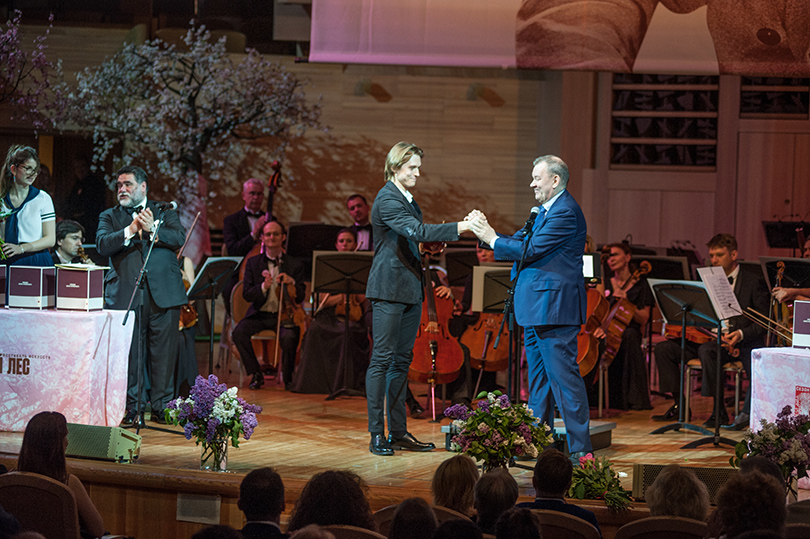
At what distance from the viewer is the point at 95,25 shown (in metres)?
9.20

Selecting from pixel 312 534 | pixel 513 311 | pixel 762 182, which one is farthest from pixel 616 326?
pixel 762 182

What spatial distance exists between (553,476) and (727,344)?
3.09 m

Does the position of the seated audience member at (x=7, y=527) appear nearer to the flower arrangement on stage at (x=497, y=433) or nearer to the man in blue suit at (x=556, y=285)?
the flower arrangement on stage at (x=497, y=433)

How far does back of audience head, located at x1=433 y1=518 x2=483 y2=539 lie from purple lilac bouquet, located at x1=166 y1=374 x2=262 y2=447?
6.85ft

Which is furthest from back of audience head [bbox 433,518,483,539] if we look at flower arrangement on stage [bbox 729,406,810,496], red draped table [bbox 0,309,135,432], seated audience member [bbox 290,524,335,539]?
red draped table [bbox 0,309,135,432]

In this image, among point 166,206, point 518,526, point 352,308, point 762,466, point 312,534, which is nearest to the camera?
point 312,534

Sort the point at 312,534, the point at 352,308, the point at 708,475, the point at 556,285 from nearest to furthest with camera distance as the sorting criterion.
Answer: the point at 312,534
the point at 708,475
the point at 556,285
the point at 352,308

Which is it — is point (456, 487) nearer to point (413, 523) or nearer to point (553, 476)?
point (553, 476)

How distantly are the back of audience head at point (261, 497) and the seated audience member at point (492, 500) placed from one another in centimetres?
59

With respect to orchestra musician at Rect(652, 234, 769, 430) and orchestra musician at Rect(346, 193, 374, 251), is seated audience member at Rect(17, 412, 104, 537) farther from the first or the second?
orchestra musician at Rect(346, 193, 374, 251)

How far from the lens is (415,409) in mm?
5980

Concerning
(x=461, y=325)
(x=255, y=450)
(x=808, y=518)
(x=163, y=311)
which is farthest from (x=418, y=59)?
(x=808, y=518)

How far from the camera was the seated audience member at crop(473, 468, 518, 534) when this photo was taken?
109 inches

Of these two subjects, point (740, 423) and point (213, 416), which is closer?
point (213, 416)
